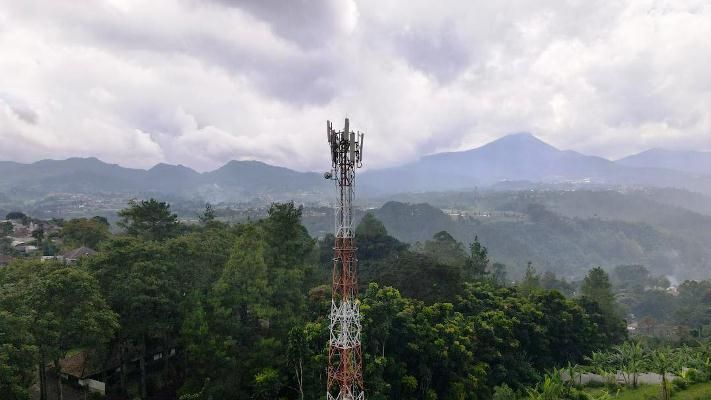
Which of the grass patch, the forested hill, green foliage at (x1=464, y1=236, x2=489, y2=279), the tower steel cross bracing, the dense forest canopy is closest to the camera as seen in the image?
the tower steel cross bracing

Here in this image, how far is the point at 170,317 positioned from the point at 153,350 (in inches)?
232

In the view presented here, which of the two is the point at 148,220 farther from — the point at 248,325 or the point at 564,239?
the point at 564,239

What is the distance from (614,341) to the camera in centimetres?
3397

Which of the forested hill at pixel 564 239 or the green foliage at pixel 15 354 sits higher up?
the green foliage at pixel 15 354

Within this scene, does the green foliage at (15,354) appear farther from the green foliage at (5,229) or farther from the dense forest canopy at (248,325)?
the green foliage at (5,229)

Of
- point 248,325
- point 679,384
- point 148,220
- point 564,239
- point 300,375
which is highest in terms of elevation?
point 148,220

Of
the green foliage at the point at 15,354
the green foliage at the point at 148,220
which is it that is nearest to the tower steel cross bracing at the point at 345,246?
the green foliage at the point at 15,354

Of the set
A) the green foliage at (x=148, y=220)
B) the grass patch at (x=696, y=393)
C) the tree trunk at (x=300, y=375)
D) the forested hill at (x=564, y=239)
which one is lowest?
the forested hill at (x=564, y=239)

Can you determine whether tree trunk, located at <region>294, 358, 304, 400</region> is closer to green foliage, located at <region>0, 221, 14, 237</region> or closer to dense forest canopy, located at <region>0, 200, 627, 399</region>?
dense forest canopy, located at <region>0, 200, 627, 399</region>

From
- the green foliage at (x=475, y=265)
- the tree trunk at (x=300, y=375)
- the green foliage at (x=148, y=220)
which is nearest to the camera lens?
the tree trunk at (x=300, y=375)

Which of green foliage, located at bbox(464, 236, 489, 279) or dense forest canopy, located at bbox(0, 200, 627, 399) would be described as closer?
dense forest canopy, located at bbox(0, 200, 627, 399)

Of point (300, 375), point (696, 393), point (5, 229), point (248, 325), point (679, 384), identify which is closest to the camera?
point (300, 375)

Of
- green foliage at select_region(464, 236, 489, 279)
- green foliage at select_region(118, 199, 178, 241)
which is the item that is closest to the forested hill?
green foliage at select_region(464, 236, 489, 279)

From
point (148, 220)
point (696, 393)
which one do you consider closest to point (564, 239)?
point (696, 393)
